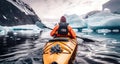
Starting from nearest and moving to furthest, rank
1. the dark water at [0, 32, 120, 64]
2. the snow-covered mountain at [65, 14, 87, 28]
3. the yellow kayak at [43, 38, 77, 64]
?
the yellow kayak at [43, 38, 77, 64] → the dark water at [0, 32, 120, 64] → the snow-covered mountain at [65, 14, 87, 28]


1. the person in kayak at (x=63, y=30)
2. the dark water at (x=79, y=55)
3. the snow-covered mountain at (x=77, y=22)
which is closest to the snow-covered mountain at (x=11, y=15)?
the snow-covered mountain at (x=77, y=22)

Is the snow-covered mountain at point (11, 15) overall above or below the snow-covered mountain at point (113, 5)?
below

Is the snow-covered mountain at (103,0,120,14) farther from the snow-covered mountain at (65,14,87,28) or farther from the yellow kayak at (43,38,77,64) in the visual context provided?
the yellow kayak at (43,38,77,64)

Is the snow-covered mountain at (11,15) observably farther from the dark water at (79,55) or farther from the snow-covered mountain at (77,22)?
the dark water at (79,55)

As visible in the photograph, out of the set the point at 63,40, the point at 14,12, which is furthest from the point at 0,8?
the point at 63,40

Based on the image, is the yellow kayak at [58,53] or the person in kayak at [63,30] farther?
the person in kayak at [63,30]

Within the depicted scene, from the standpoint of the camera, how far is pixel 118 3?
59.6 metres

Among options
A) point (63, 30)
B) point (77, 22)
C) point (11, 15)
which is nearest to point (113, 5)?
point (11, 15)

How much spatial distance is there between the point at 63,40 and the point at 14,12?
49.4 m

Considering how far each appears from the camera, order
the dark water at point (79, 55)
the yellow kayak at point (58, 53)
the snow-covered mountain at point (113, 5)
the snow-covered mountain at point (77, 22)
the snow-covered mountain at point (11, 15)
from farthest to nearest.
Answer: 1. the snow-covered mountain at point (113, 5)
2. the snow-covered mountain at point (11, 15)
3. the snow-covered mountain at point (77, 22)
4. the dark water at point (79, 55)
5. the yellow kayak at point (58, 53)

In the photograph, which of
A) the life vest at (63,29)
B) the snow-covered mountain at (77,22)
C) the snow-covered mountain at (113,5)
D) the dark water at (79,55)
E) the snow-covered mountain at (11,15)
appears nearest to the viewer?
the dark water at (79,55)

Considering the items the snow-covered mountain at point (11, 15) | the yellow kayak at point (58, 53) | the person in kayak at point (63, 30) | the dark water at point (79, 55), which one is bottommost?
the dark water at point (79, 55)

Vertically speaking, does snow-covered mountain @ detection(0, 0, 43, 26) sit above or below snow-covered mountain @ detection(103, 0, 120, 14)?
below

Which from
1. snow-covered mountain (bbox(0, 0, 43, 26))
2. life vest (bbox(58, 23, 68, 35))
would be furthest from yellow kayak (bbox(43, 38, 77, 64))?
snow-covered mountain (bbox(0, 0, 43, 26))
